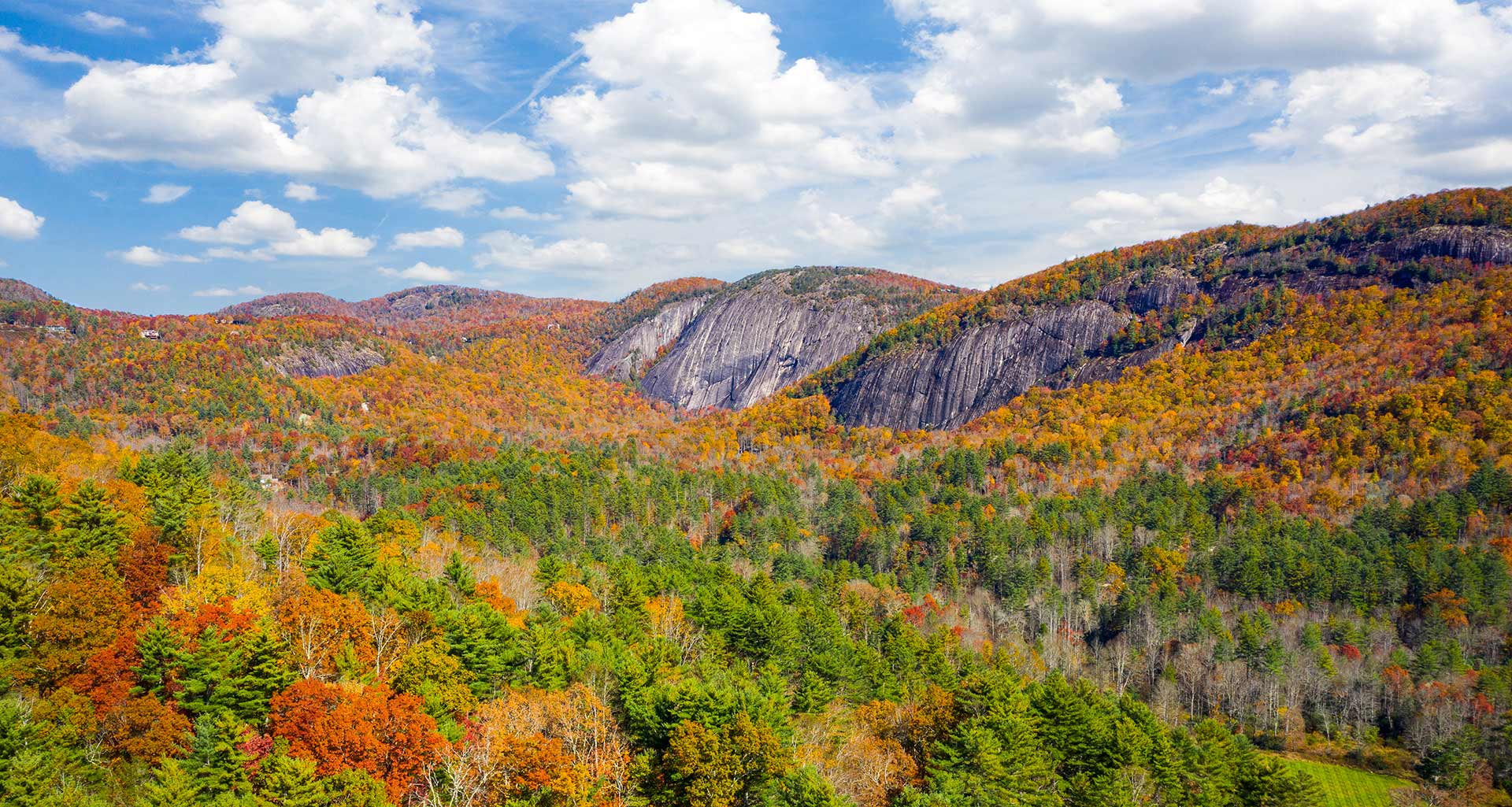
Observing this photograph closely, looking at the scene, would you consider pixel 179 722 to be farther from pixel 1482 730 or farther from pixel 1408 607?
pixel 1408 607

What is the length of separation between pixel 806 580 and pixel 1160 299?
128658 mm

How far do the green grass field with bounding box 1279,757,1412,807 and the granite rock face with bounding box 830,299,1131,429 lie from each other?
384 ft

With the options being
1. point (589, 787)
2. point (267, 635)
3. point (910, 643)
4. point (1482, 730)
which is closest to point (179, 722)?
point (267, 635)

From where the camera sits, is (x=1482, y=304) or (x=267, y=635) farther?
(x=1482, y=304)

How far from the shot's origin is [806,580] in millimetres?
95688

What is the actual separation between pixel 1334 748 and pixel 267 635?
84113 mm

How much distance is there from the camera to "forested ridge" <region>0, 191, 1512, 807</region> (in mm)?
28047

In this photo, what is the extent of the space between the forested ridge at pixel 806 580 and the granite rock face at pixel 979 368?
27.0ft

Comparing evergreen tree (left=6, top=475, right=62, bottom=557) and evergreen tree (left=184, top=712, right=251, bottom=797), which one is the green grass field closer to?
evergreen tree (left=184, top=712, right=251, bottom=797)

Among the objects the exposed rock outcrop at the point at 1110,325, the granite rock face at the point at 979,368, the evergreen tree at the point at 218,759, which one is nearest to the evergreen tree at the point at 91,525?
the evergreen tree at the point at 218,759

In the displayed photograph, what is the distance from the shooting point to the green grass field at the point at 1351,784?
58.2 meters

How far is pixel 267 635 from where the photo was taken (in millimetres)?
28156

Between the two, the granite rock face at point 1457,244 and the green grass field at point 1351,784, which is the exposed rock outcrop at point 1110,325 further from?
the green grass field at point 1351,784

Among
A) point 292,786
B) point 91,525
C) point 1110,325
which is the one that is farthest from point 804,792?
point 1110,325
